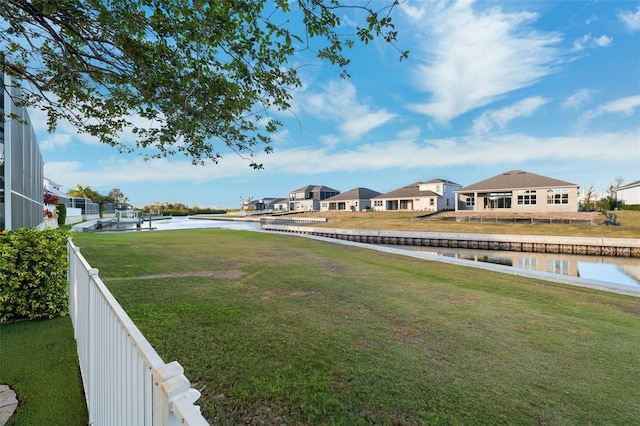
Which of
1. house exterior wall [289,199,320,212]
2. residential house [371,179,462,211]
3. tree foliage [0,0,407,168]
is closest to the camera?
tree foliage [0,0,407,168]

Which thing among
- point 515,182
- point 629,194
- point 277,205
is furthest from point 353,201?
point 629,194

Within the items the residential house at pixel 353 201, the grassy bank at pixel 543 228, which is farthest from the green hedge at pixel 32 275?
the residential house at pixel 353 201

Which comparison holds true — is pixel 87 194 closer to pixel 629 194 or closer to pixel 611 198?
pixel 611 198

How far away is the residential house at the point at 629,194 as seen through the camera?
124ft

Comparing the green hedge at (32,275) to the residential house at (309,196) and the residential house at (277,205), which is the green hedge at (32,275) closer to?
the residential house at (309,196)

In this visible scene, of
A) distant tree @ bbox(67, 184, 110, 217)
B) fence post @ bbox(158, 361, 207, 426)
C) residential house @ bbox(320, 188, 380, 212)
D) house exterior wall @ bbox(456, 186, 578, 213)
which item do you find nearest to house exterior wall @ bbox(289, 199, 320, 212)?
residential house @ bbox(320, 188, 380, 212)

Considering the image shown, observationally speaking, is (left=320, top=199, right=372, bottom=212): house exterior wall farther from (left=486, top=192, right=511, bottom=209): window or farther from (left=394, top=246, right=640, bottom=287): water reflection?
(left=394, top=246, right=640, bottom=287): water reflection

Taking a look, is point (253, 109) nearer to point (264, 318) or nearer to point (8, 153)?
point (264, 318)

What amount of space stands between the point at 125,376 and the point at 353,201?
5489 cm

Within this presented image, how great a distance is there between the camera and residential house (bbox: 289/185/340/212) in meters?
66.2

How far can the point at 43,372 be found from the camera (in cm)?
317

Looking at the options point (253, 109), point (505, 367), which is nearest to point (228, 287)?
point (253, 109)

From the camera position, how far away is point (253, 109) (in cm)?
378

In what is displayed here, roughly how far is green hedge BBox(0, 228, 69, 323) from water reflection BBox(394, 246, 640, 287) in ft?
51.8
